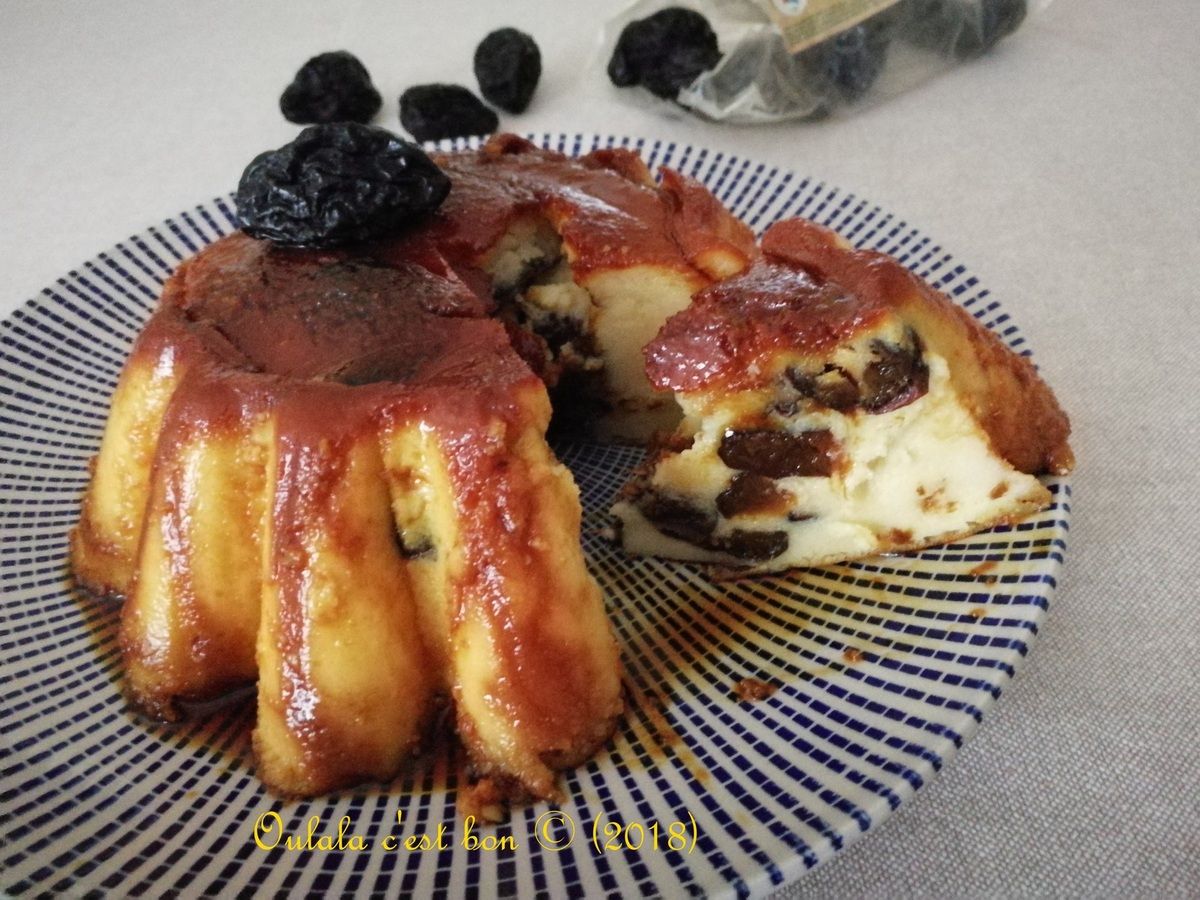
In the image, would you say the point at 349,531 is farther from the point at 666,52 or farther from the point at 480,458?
the point at 666,52

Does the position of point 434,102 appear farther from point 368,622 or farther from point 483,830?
point 483,830

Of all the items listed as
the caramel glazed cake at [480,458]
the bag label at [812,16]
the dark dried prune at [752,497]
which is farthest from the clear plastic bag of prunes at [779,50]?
the dark dried prune at [752,497]

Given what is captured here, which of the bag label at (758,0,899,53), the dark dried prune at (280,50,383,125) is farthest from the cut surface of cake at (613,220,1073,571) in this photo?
the dark dried prune at (280,50,383,125)

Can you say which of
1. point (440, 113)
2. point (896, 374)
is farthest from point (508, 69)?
point (896, 374)

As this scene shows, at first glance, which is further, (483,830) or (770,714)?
(770,714)

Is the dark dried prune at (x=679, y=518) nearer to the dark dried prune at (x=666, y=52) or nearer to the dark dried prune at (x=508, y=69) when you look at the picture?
the dark dried prune at (x=666, y=52)

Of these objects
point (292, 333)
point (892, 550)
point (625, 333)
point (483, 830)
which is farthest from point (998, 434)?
point (292, 333)

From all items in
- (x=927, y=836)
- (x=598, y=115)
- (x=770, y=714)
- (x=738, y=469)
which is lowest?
(x=927, y=836)
